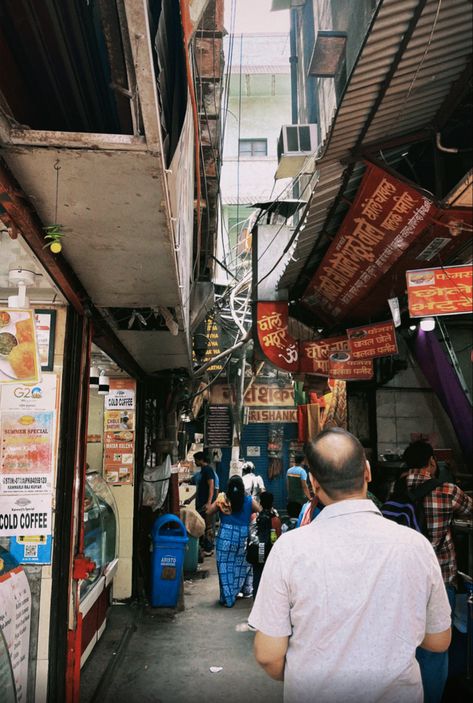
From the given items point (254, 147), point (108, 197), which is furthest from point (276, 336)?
point (254, 147)

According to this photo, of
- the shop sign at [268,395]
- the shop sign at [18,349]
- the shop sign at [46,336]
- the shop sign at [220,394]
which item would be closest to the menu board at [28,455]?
the shop sign at [46,336]

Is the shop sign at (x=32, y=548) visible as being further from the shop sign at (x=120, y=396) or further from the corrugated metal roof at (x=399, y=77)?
the corrugated metal roof at (x=399, y=77)

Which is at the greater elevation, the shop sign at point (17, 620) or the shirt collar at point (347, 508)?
the shirt collar at point (347, 508)

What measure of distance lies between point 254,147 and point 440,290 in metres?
18.8

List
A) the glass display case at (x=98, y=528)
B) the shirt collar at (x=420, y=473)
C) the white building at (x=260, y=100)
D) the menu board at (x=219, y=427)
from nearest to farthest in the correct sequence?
the shirt collar at (x=420, y=473)
the glass display case at (x=98, y=528)
the menu board at (x=219, y=427)
the white building at (x=260, y=100)

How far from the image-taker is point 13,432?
3707 mm

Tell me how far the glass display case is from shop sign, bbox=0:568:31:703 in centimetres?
151

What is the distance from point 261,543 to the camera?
7078 mm

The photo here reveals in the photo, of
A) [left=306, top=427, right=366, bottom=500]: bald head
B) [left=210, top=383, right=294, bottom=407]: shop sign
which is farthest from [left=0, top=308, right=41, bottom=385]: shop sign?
[left=210, top=383, right=294, bottom=407]: shop sign

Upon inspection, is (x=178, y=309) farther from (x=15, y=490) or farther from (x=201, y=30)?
(x=201, y=30)

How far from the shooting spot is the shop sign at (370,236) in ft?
15.6

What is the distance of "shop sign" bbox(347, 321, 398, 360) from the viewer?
6.82m

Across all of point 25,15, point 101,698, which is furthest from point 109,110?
point 101,698

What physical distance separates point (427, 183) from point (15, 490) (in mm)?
5284
